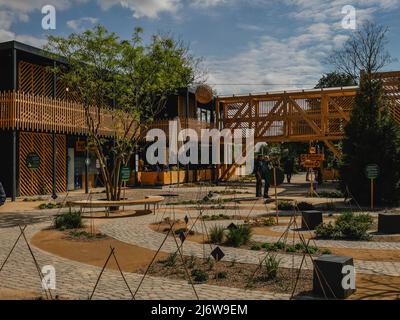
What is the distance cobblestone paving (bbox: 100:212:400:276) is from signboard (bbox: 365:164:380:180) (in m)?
6.15

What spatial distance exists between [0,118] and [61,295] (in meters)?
15.1

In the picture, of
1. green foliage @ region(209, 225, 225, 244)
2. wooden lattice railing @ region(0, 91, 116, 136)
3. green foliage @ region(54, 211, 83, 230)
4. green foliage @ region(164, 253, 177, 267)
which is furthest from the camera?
wooden lattice railing @ region(0, 91, 116, 136)

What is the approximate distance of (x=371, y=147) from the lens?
17000 millimetres

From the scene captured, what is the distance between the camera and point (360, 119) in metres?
17.7

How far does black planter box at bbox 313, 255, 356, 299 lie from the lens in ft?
18.7

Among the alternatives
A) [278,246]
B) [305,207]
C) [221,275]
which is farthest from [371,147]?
[221,275]

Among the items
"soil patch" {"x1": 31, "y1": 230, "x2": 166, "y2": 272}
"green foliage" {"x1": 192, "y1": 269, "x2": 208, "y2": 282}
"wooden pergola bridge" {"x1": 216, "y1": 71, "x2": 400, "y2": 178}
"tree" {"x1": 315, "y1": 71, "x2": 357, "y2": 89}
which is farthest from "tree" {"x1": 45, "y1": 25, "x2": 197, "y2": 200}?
"tree" {"x1": 315, "y1": 71, "x2": 357, "y2": 89}

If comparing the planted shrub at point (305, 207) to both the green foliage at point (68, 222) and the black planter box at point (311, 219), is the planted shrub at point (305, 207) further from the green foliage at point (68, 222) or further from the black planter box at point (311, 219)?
the green foliage at point (68, 222)

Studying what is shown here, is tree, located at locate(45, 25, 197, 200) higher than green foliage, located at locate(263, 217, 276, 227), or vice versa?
tree, located at locate(45, 25, 197, 200)

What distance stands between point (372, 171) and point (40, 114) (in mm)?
14268

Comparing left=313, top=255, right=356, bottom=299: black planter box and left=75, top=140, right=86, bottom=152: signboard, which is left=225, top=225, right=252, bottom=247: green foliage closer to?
left=313, top=255, right=356, bottom=299: black planter box

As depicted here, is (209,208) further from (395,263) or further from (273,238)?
(395,263)

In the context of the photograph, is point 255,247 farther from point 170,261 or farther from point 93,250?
point 93,250
